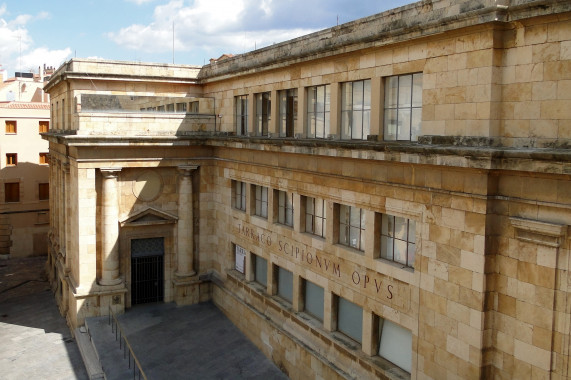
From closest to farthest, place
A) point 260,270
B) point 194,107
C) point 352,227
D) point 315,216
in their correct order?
point 352,227
point 315,216
point 260,270
point 194,107

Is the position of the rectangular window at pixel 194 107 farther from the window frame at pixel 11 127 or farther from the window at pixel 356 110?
the window frame at pixel 11 127

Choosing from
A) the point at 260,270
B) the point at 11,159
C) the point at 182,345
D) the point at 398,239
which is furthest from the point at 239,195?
the point at 11,159

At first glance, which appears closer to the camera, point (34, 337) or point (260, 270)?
point (260, 270)

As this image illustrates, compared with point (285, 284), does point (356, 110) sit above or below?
above

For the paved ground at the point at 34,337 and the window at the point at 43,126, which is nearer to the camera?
the paved ground at the point at 34,337

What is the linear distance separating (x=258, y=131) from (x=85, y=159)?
7271 mm

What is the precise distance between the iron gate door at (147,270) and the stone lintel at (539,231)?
57.7 ft

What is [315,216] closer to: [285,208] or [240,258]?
[285,208]

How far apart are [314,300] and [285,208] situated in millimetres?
3505

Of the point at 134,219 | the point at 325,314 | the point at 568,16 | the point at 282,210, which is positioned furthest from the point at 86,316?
the point at 568,16

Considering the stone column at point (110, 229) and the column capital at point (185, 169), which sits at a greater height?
the column capital at point (185, 169)

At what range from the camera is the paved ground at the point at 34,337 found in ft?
72.9

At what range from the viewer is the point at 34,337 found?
84.0 ft

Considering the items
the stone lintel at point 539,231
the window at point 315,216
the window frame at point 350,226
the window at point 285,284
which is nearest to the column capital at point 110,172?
the window at point 285,284
